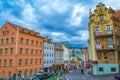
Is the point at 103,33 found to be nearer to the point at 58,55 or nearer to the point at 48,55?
the point at 48,55

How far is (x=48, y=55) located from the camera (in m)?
57.2

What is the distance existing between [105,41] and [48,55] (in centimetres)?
2762

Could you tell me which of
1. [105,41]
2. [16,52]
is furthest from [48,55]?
[105,41]

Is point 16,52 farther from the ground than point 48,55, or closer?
farther from the ground

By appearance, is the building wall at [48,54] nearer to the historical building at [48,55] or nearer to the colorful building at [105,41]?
the historical building at [48,55]

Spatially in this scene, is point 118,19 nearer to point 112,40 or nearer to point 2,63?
point 112,40

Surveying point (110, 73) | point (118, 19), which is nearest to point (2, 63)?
point (110, 73)

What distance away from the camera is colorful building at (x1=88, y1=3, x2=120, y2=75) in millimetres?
34875

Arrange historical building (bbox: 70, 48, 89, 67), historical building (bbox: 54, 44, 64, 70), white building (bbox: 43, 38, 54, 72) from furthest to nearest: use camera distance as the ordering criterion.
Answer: historical building (bbox: 70, 48, 89, 67) → historical building (bbox: 54, 44, 64, 70) → white building (bbox: 43, 38, 54, 72)

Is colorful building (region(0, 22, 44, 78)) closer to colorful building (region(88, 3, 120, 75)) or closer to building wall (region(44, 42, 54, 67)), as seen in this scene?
building wall (region(44, 42, 54, 67))

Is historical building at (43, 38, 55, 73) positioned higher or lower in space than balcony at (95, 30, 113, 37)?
lower

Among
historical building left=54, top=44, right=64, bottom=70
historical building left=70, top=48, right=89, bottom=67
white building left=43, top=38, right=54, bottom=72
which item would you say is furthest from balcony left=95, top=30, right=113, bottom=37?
historical building left=70, top=48, right=89, bottom=67

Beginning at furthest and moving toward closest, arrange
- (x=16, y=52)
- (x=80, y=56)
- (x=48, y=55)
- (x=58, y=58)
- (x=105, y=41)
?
(x=80, y=56) → (x=58, y=58) → (x=48, y=55) → (x=16, y=52) → (x=105, y=41)

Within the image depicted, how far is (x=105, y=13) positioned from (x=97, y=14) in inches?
82.3
